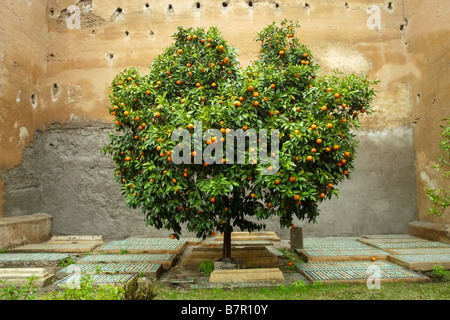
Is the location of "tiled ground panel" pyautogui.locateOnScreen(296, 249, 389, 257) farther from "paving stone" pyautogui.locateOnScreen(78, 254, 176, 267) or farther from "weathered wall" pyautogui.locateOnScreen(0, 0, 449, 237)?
"paving stone" pyautogui.locateOnScreen(78, 254, 176, 267)

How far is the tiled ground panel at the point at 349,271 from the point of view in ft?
14.1

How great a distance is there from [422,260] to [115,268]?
14.7ft

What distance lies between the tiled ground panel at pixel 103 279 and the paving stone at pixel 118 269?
0.10 m

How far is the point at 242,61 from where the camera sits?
764cm

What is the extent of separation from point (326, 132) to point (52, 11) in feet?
23.8

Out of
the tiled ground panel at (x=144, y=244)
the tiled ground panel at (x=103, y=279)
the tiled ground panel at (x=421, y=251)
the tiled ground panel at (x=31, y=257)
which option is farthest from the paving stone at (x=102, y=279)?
the tiled ground panel at (x=421, y=251)

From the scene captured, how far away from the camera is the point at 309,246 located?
6.27 m

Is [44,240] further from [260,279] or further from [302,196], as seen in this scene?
[302,196]

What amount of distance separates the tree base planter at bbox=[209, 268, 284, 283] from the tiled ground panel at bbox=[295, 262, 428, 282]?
49 centimetres

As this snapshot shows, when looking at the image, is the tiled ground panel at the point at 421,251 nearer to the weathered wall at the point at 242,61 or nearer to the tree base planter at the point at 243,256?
the weathered wall at the point at 242,61

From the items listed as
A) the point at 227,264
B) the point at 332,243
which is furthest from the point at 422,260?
the point at 227,264

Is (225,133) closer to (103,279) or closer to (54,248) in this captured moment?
(103,279)
